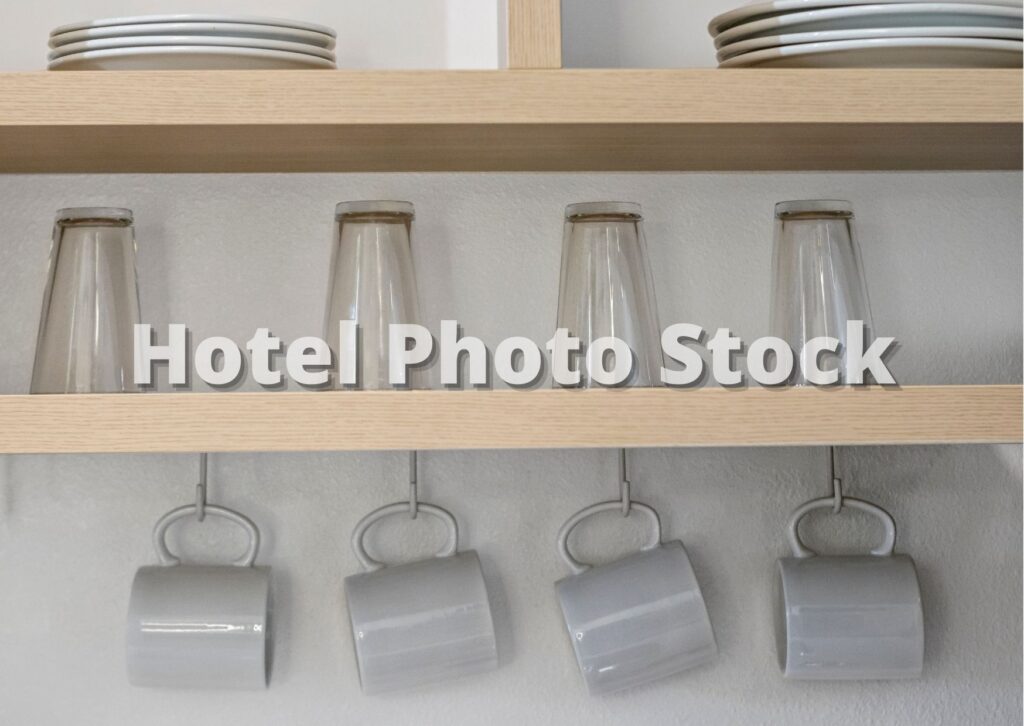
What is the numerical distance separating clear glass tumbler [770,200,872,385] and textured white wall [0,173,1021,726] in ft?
0.42

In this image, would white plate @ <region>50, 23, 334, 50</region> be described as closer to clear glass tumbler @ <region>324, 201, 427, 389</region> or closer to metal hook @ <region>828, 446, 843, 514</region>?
clear glass tumbler @ <region>324, 201, 427, 389</region>

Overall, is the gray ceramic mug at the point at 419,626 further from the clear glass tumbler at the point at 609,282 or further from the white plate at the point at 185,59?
the white plate at the point at 185,59

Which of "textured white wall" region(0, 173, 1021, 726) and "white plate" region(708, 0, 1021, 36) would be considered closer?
"white plate" region(708, 0, 1021, 36)

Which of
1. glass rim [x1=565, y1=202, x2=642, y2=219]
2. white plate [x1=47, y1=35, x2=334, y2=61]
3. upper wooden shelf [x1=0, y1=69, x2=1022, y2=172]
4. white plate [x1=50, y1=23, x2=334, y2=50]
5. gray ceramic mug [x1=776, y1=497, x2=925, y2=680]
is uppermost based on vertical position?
white plate [x1=50, y1=23, x2=334, y2=50]

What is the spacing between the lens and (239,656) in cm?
112

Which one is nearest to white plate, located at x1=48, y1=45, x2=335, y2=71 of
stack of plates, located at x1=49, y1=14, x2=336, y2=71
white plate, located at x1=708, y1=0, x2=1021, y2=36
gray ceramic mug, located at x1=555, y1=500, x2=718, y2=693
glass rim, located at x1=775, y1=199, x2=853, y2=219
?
stack of plates, located at x1=49, y1=14, x2=336, y2=71

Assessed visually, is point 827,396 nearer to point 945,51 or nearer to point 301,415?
point 945,51

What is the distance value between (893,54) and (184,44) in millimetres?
587

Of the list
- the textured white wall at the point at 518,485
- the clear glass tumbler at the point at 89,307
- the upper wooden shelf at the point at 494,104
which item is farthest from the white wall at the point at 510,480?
the upper wooden shelf at the point at 494,104

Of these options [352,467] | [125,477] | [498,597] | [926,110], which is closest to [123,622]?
[125,477]

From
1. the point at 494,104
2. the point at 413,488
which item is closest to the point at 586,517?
the point at 413,488

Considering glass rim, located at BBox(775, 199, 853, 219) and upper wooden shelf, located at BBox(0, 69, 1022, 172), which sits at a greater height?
upper wooden shelf, located at BBox(0, 69, 1022, 172)

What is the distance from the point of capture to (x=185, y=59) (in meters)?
0.97

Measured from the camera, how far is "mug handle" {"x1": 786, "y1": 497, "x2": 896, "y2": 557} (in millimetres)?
1196
